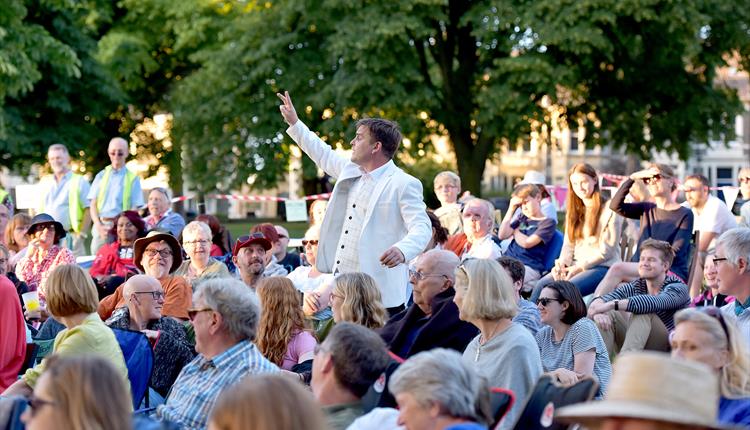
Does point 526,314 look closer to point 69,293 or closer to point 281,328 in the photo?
point 281,328

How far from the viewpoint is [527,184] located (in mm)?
12141

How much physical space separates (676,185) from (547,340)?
3.75 meters

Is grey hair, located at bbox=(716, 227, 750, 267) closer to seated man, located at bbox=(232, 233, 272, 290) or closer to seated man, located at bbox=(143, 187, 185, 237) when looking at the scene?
seated man, located at bbox=(232, 233, 272, 290)

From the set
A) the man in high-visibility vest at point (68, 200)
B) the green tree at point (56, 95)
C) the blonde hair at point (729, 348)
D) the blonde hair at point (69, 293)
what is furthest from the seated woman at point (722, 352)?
the green tree at point (56, 95)

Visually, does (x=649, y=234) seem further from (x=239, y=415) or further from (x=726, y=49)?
(x=726, y=49)

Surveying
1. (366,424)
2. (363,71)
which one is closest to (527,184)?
(366,424)

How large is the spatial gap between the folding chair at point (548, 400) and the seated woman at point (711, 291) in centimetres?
281

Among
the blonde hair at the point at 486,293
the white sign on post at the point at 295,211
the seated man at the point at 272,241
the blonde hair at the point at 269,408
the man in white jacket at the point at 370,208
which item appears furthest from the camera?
the white sign on post at the point at 295,211

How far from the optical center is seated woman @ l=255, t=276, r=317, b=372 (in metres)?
7.12

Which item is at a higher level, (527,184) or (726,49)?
(726,49)

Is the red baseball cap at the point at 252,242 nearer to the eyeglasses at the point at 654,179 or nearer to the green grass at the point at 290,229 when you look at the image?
the eyeglasses at the point at 654,179

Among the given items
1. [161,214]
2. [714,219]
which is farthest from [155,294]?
[714,219]

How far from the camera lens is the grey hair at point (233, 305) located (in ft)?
17.7

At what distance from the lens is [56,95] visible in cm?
3002
